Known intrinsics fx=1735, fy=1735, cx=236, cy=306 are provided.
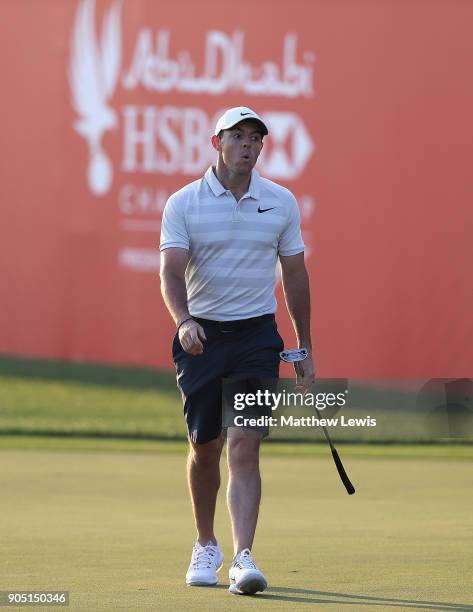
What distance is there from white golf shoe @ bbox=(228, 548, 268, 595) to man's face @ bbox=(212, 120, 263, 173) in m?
1.33

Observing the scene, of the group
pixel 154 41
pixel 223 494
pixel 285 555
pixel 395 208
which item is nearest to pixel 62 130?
pixel 154 41

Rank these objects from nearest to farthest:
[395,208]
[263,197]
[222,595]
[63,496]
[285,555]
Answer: [222,595] < [263,197] < [285,555] < [63,496] < [395,208]

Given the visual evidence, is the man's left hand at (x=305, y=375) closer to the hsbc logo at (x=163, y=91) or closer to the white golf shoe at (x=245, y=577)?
the white golf shoe at (x=245, y=577)

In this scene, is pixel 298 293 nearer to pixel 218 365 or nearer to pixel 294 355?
pixel 294 355

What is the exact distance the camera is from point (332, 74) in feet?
50.6

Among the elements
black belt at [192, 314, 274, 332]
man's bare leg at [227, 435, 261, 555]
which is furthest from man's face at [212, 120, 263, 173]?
man's bare leg at [227, 435, 261, 555]

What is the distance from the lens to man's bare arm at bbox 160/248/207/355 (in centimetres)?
579

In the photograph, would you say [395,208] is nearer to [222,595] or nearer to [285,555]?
[285,555]

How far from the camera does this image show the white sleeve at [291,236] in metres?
6.22

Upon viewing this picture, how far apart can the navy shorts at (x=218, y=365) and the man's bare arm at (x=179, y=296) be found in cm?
20

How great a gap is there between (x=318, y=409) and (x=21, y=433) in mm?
6925

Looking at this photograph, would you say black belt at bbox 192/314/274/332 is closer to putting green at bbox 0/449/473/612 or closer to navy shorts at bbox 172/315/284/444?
navy shorts at bbox 172/315/284/444

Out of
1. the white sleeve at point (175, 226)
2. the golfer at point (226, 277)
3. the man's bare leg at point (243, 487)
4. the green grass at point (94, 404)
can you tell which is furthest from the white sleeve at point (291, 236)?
the green grass at point (94, 404)

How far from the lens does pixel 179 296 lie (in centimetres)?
597
